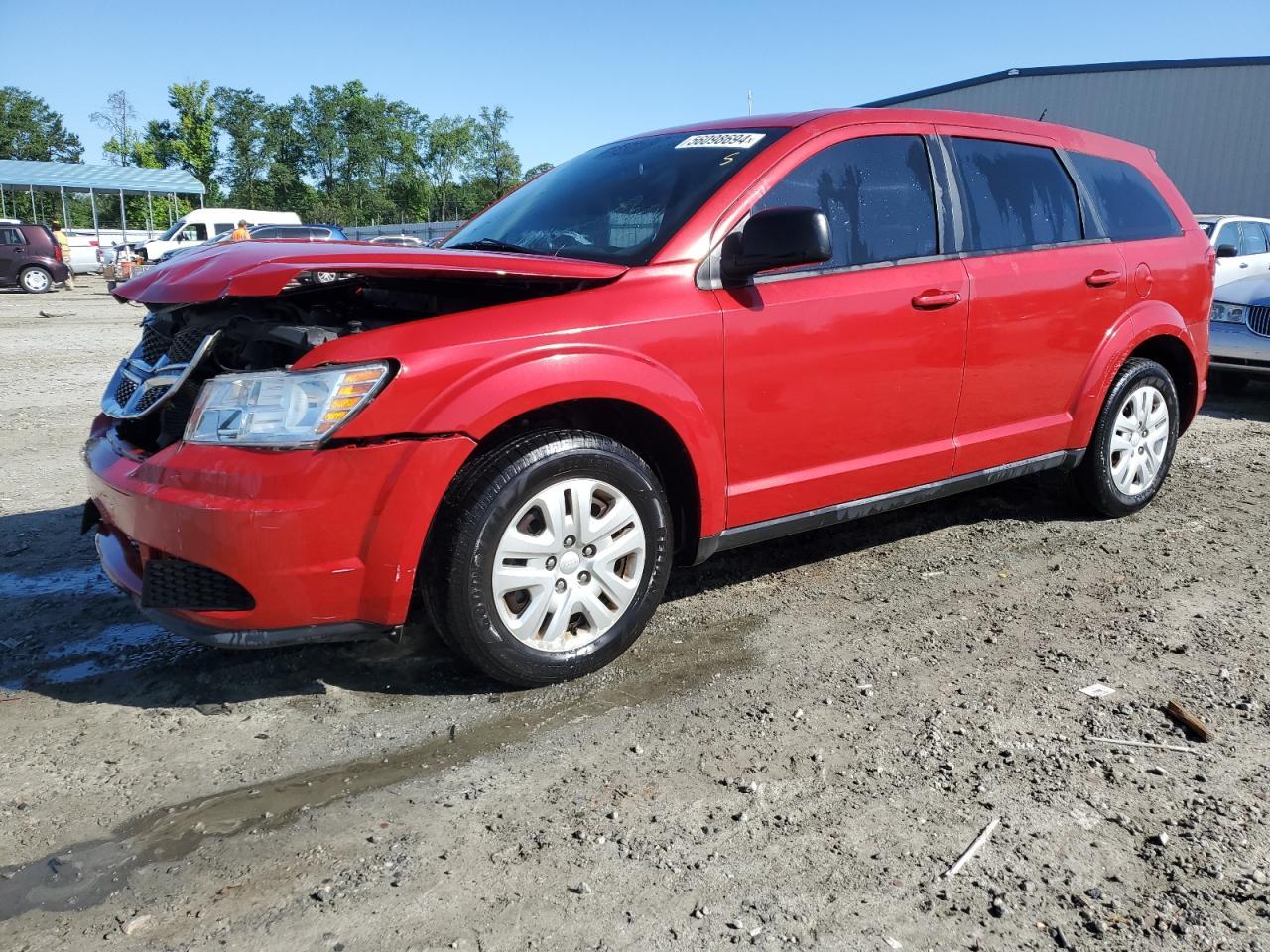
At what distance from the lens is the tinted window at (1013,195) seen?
409 centimetres

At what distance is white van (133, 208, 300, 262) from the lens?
108 ft

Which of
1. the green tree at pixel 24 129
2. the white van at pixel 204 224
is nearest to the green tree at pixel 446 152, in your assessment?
the green tree at pixel 24 129

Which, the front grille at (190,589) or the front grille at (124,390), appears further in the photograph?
the front grille at (124,390)

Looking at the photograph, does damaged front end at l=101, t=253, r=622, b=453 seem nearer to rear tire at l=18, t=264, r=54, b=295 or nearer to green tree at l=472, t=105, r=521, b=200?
rear tire at l=18, t=264, r=54, b=295

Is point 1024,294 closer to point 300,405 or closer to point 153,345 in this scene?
point 300,405

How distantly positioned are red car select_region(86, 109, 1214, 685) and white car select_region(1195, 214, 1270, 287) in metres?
7.88

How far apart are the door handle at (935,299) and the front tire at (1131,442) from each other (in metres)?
1.30

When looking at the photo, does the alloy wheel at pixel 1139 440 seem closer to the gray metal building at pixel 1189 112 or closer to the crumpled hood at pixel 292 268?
the crumpled hood at pixel 292 268

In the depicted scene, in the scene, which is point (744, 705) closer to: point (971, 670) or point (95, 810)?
point (971, 670)

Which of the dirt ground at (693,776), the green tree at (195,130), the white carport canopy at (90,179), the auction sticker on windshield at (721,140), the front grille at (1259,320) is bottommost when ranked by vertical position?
the dirt ground at (693,776)

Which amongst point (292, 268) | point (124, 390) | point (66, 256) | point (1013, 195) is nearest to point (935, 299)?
point (1013, 195)

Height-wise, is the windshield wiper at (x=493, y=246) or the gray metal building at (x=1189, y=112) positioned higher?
the gray metal building at (x=1189, y=112)

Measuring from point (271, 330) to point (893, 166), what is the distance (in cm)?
241

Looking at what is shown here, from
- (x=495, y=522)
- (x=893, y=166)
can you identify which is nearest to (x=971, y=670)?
(x=495, y=522)
